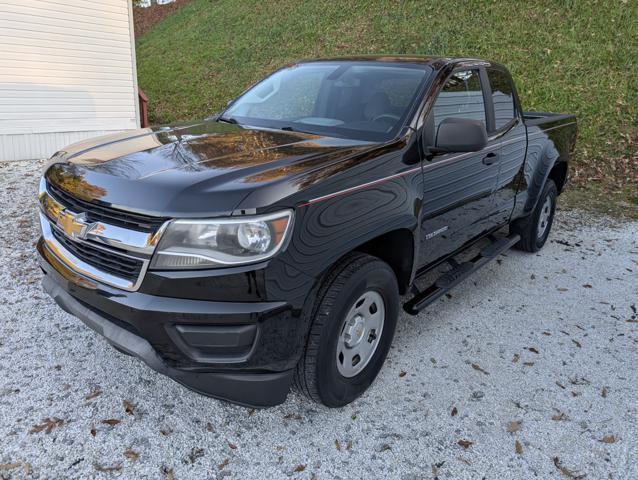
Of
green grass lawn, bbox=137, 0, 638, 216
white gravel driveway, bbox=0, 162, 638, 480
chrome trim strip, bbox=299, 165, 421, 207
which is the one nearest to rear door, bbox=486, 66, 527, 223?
white gravel driveway, bbox=0, 162, 638, 480

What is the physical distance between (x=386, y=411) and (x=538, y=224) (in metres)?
3.24

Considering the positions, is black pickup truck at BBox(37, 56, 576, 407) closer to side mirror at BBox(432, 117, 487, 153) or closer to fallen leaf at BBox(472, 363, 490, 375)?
side mirror at BBox(432, 117, 487, 153)

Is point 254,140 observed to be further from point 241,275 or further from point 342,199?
point 241,275

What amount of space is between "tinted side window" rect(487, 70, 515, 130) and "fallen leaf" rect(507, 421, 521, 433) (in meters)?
2.33

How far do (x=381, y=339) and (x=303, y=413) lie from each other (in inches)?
24.1

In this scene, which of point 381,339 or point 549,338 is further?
point 549,338

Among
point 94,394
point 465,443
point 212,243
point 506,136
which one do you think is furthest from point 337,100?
point 94,394

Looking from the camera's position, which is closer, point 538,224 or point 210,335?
point 210,335

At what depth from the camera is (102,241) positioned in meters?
2.33

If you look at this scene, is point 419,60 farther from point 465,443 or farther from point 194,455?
point 194,455

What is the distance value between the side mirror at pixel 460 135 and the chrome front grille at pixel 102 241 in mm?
1757

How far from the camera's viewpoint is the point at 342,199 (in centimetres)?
251

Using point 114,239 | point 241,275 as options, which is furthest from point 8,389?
point 241,275

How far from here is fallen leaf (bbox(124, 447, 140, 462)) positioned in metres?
2.49
